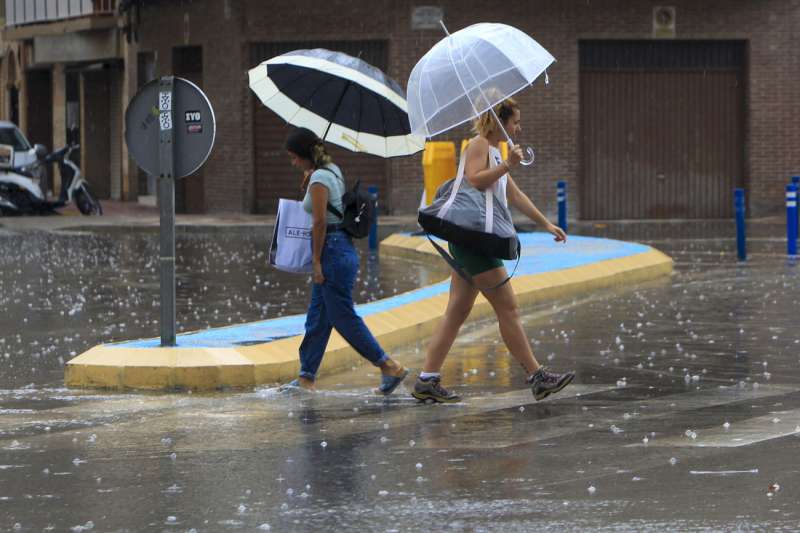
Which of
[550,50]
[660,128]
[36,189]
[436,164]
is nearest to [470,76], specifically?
[436,164]

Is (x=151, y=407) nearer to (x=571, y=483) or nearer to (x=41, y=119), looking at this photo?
(x=571, y=483)

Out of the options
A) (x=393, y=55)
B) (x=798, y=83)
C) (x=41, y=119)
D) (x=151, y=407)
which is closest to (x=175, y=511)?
(x=151, y=407)

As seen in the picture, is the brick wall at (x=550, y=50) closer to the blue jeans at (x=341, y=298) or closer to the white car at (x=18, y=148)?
the white car at (x=18, y=148)

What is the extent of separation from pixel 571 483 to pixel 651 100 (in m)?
24.9

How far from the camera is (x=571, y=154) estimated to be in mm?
31219

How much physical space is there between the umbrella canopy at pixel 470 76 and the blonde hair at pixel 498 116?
10 centimetres

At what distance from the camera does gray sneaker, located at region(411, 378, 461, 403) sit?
961cm

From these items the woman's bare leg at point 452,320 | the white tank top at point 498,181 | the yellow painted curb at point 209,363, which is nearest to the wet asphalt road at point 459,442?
the yellow painted curb at point 209,363

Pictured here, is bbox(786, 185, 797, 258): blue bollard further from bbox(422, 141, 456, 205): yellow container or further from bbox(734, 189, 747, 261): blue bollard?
bbox(422, 141, 456, 205): yellow container

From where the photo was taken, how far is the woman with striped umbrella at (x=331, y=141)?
10.1 m

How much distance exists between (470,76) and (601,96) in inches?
880

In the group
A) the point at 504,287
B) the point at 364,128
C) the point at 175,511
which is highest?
the point at 364,128

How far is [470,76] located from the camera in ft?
30.7

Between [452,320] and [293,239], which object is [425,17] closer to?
[293,239]
